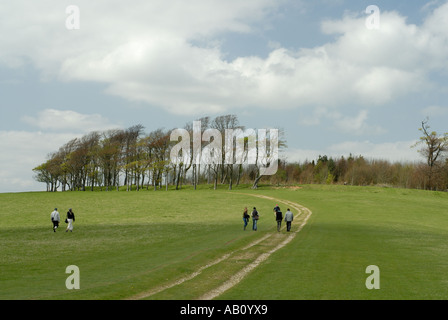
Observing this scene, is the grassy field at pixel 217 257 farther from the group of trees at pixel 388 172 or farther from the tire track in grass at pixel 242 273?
the group of trees at pixel 388 172

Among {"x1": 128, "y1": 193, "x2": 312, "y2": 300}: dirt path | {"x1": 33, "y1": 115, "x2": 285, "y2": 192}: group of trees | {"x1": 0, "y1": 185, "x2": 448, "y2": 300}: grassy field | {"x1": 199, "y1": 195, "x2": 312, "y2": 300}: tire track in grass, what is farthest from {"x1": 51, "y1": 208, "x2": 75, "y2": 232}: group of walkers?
{"x1": 33, "y1": 115, "x2": 285, "y2": 192}: group of trees

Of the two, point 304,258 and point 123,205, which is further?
point 123,205

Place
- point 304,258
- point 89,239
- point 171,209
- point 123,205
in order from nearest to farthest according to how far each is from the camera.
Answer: point 304,258 → point 89,239 → point 171,209 → point 123,205

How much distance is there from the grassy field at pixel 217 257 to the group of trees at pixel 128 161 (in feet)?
211

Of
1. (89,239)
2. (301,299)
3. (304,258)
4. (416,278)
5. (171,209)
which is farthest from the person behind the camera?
(171,209)

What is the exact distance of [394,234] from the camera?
37844 millimetres

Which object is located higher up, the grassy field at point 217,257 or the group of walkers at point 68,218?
the group of walkers at point 68,218

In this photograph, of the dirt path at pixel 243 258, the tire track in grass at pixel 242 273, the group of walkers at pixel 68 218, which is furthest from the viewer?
the group of walkers at pixel 68 218

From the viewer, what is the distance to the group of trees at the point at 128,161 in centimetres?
12038

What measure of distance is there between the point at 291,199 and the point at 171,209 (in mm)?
26902

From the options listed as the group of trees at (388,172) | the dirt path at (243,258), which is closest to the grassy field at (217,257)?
the dirt path at (243,258)

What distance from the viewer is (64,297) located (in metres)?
15.8
